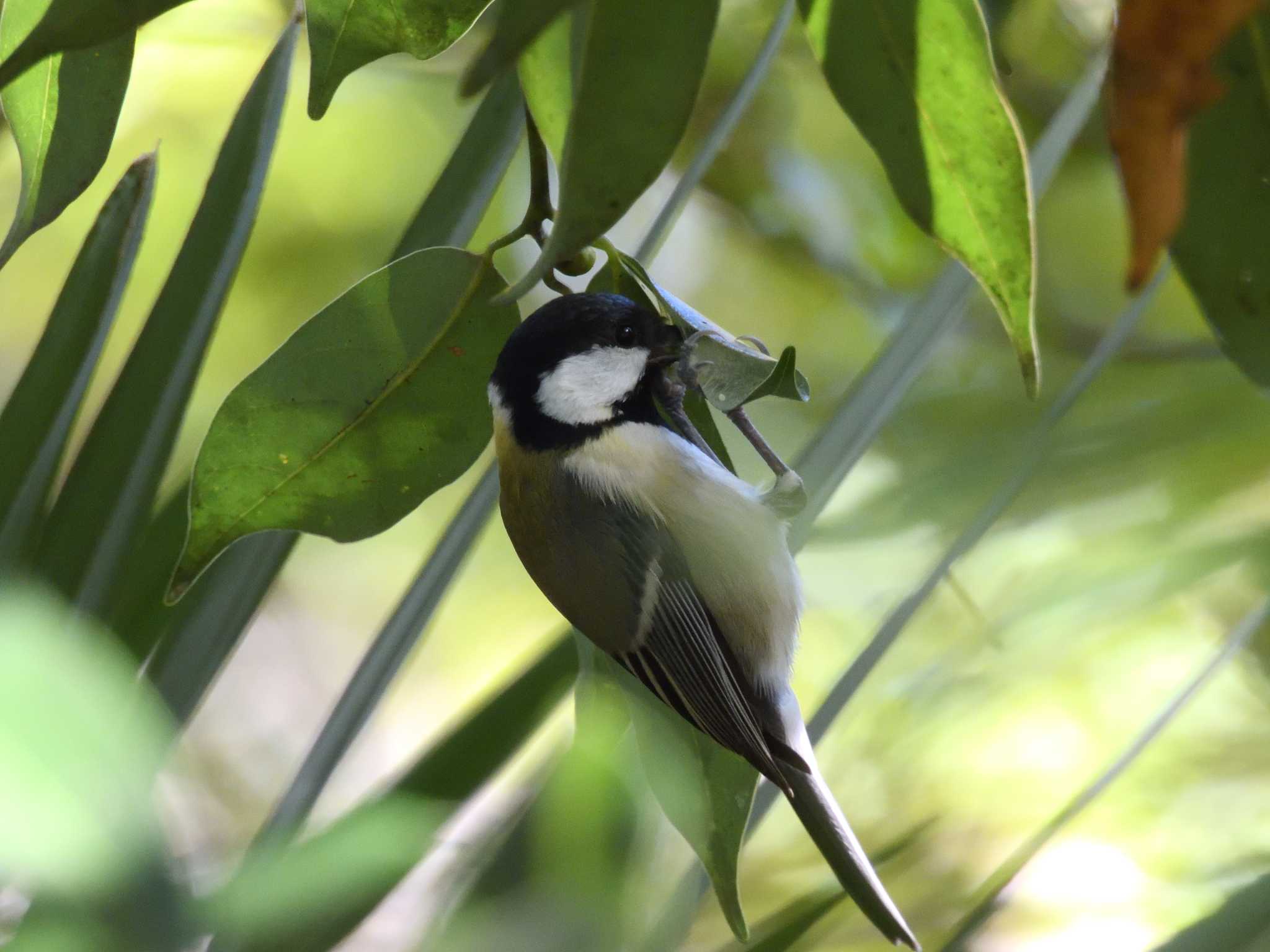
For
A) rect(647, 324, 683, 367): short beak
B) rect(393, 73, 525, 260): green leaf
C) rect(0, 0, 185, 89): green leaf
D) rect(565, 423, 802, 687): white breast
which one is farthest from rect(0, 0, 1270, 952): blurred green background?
rect(0, 0, 185, 89): green leaf

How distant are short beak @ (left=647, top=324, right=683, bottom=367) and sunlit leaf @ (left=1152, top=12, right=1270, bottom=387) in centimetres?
34

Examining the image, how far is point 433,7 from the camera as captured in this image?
46 cm

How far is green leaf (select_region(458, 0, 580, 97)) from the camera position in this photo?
0.25 metres

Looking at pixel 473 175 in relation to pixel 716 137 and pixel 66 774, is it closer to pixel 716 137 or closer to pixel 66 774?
pixel 716 137

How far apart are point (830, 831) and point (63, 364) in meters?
0.55

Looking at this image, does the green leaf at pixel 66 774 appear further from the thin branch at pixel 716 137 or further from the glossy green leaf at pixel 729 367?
the thin branch at pixel 716 137

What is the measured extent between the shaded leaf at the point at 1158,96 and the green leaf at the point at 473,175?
525 mm

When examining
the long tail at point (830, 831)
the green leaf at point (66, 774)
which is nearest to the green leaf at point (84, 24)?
the green leaf at point (66, 774)

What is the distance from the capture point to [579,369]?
801 mm

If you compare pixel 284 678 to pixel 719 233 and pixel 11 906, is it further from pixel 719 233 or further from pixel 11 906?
pixel 11 906

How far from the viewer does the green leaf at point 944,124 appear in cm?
40

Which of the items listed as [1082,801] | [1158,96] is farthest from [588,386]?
[1158,96]

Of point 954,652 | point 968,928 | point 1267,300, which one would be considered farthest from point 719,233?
point 1267,300

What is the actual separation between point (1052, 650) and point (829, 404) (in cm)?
37
